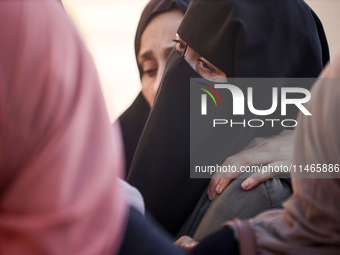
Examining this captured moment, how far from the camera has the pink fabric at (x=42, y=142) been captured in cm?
60

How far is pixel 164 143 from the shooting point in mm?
1349

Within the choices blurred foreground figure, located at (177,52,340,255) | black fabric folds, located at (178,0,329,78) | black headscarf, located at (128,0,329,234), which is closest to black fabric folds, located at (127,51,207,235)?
black headscarf, located at (128,0,329,234)

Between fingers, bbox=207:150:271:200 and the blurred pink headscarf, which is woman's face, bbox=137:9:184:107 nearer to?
fingers, bbox=207:150:271:200

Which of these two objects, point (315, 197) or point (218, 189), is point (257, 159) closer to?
point (218, 189)

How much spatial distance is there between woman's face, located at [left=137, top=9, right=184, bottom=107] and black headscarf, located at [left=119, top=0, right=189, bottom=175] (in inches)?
0.9

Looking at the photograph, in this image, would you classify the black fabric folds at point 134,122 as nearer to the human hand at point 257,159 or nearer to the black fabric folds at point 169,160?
the black fabric folds at point 169,160

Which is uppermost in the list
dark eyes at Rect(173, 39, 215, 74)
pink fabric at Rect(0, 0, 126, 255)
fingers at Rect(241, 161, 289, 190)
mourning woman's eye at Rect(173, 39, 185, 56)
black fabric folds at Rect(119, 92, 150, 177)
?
pink fabric at Rect(0, 0, 126, 255)

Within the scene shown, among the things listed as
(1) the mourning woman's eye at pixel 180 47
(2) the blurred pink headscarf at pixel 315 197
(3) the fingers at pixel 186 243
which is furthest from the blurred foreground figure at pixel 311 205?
(1) the mourning woman's eye at pixel 180 47

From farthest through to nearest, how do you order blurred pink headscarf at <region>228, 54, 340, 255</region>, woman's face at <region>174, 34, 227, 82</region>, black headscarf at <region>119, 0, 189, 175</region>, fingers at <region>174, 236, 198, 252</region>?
black headscarf at <region>119, 0, 189, 175</region>
woman's face at <region>174, 34, 227, 82</region>
fingers at <region>174, 236, 198, 252</region>
blurred pink headscarf at <region>228, 54, 340, 255</region>

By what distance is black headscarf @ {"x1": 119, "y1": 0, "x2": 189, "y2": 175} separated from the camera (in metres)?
1.86

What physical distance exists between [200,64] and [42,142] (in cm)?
87

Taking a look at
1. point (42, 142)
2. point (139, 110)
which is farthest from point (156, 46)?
point (42, 142)

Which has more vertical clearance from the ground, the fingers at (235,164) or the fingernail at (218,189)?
the fingers at (235,164)

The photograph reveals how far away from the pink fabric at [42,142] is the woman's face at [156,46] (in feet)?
3.97
